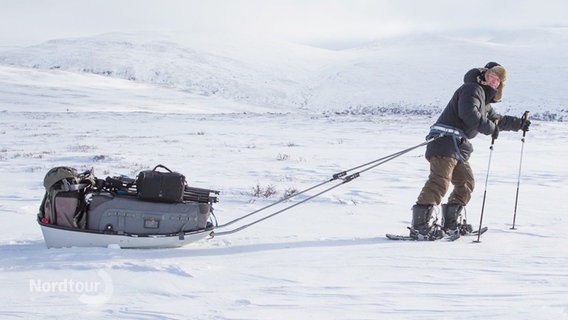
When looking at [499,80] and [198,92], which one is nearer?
[499,80]

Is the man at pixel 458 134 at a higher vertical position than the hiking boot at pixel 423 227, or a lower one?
higher

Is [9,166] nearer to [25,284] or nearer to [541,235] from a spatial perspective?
[25,284]

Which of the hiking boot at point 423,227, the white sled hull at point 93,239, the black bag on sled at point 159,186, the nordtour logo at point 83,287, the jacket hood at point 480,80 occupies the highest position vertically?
the jacket hood at point 480,80

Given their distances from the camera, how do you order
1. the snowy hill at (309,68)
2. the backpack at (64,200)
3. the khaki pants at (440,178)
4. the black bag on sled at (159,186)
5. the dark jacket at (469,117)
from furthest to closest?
the snowy hill at (309,68), the khaki pants at (440,178), the dark jacket at (469,117), the black bag on sled at (159,186), the backpack at (64,200)

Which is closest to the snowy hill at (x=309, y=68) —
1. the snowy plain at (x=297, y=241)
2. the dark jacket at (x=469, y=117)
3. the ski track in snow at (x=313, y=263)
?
the snowy plain at (x=297, y=241)

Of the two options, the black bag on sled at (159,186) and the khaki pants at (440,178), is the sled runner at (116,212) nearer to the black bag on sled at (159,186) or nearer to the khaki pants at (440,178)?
the black bag on sled at (159,186)

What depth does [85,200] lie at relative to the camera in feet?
15.3

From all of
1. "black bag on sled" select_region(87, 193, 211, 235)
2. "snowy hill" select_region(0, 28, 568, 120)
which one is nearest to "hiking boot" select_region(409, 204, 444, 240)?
"black bag on sled" select_region(87, 193, 211, 235)

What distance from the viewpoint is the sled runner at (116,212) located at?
4535mm

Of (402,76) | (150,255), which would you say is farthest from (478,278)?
(402,76)

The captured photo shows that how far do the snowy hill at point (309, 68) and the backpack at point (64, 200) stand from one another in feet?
136

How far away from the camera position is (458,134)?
539 centimetres

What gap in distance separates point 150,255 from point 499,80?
3717 millimetres

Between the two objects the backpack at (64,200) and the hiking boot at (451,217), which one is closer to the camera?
the backpack at (64,200)
